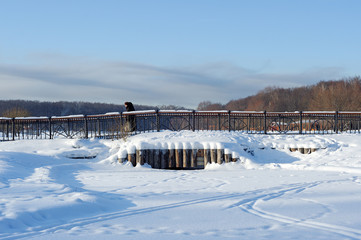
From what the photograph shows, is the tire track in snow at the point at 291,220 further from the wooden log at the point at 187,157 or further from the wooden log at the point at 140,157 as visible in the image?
the wooden log at the point at 140,157

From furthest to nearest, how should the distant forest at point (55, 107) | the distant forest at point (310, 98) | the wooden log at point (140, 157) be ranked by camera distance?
the distant forest at point (55, 107)
the distant forest at point (310, 98)
the wooden log at point (140, 157)

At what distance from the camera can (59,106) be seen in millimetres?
109812

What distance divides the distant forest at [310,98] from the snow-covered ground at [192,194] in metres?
35.3

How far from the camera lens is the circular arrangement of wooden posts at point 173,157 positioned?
17438 mm

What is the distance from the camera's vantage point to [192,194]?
9797 millimetres

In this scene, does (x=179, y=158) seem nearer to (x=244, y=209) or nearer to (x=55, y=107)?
(x=244, y=209)

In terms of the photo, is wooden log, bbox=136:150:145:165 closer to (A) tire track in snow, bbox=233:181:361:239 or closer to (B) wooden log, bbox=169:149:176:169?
(B) wooden log, bbox=169:149:176:169

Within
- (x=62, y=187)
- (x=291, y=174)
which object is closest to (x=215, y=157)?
(x=291, y=174)

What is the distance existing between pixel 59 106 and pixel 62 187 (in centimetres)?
10452

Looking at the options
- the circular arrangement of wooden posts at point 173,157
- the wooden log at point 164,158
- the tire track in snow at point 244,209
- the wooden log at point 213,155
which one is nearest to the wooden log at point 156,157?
the circular arrangement of wooden posts at point 173,157

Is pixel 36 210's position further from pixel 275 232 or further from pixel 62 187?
pixel 275 232

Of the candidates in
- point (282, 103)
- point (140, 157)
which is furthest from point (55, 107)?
point (140, 157)

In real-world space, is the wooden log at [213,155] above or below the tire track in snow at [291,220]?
above

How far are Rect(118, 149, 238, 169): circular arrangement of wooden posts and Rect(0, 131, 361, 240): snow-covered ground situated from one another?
0.33 meters
